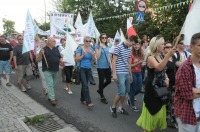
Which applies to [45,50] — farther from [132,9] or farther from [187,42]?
[132,9]

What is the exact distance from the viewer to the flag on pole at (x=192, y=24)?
3123mm

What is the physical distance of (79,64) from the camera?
6.91 m

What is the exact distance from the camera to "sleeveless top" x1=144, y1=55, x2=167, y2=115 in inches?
158

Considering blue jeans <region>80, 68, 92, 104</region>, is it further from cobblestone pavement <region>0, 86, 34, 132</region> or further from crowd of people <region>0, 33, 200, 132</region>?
cobblestone pavement <region>0, 86, 34, 132</region>

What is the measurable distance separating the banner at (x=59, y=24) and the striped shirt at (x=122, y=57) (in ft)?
15.0

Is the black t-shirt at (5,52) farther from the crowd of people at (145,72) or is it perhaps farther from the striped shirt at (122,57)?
the striped shirt at (122,57)

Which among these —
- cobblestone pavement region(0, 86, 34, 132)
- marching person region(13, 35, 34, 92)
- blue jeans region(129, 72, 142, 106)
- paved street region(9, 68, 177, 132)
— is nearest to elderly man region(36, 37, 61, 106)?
paved street region(9, 68, 177, 132)

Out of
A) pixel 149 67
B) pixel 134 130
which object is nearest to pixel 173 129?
pixel 134 130

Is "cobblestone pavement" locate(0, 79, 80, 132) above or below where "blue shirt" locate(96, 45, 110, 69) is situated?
below

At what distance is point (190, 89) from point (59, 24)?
9.12m

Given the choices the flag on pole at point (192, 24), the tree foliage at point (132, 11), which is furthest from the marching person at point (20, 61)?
the tree foliage at point (132, 11)

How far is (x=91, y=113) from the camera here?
6.43 m

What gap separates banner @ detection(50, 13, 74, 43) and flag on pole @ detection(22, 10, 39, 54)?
1.74m

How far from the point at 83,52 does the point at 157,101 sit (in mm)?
3190
